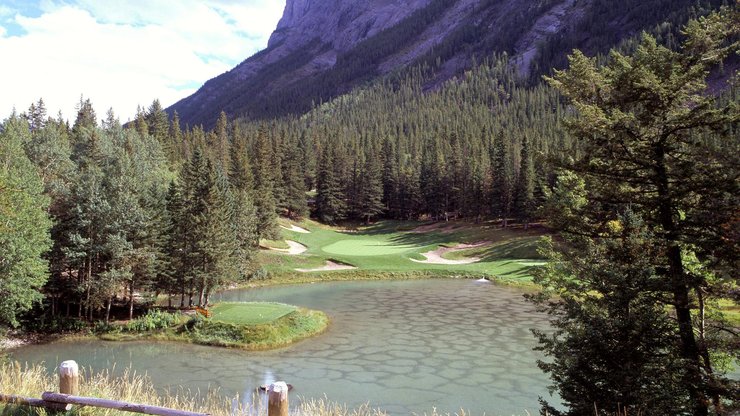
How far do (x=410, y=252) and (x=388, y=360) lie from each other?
46.7 metres

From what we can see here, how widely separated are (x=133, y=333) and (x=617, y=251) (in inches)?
1414

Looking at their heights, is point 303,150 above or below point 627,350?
above

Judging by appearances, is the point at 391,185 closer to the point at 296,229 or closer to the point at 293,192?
the point at 293,192

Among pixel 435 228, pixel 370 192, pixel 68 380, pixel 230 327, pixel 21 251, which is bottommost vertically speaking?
pixel 230 327

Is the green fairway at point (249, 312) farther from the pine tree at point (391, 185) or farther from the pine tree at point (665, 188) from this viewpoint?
the pine tree at point (391, 185)

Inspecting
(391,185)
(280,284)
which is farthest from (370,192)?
(280,284)

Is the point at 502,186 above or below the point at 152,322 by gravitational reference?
above

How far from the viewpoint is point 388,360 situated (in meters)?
29.2

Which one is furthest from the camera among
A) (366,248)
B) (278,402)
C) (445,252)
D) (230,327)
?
(366,248)

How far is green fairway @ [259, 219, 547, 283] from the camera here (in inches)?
2527

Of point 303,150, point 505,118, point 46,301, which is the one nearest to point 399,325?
point 46,301

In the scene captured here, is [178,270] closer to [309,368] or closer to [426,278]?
[309,368]

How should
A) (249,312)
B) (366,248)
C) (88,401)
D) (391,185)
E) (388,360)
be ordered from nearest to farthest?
(88,401) → (388,360) → (249,312) → (366,248) → (391,185)

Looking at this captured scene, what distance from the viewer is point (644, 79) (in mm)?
11164
